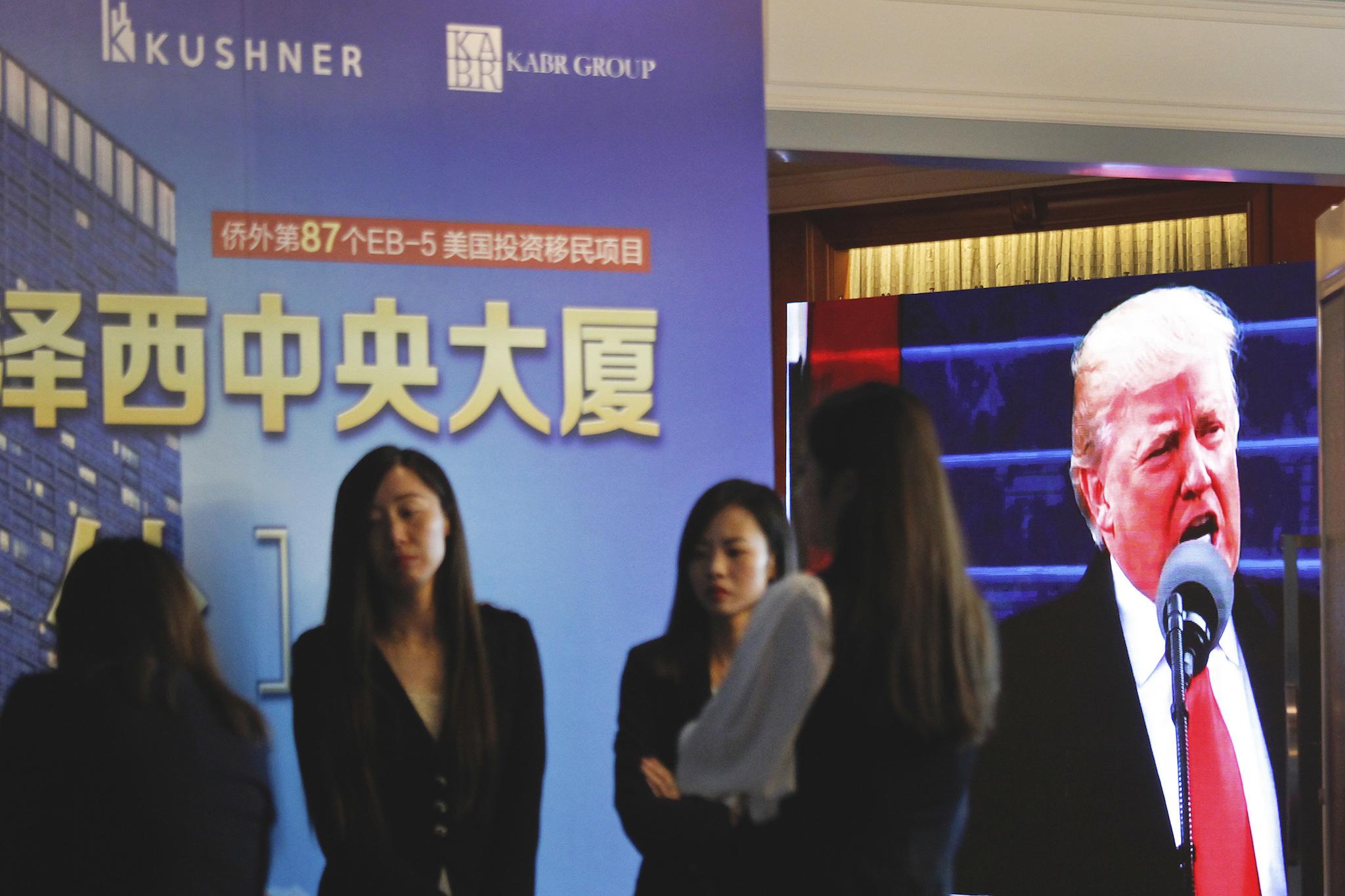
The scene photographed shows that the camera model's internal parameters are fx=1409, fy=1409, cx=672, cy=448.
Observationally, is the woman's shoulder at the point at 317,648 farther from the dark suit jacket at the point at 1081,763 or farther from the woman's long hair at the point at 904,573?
the dark suit jacket at the point at 1081,763

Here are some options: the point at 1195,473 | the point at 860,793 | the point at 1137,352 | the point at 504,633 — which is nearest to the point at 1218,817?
the point at 1195,473

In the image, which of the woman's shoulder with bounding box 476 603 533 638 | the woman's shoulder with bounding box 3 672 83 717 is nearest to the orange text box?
the woman's shoulder with bounding box 476 603 533 638

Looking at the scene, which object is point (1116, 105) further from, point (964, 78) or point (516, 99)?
point (516, 99)

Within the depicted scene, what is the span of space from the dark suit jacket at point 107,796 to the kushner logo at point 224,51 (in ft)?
5.55

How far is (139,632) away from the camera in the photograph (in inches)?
80.0

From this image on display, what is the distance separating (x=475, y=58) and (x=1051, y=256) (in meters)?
3.56

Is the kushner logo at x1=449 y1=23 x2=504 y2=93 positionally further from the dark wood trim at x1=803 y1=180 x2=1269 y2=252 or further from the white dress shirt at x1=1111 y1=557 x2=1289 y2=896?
the dark wood trim at x1=803 y1=180 x2=1269 y2=252

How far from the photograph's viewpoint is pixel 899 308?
470 cm

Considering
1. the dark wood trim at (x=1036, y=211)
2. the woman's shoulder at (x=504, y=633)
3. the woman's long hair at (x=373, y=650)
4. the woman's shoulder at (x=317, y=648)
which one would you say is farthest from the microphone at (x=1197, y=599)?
the woman's shoulder at (x=317, y=648)

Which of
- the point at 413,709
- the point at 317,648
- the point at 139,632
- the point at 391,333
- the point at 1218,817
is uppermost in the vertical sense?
the point at 391,333

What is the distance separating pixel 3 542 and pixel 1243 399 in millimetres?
3476

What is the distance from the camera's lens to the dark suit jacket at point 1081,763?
4273mm

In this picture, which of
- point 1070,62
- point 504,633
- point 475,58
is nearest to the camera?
point 504,633

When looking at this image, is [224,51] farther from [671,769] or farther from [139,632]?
[671,769]
